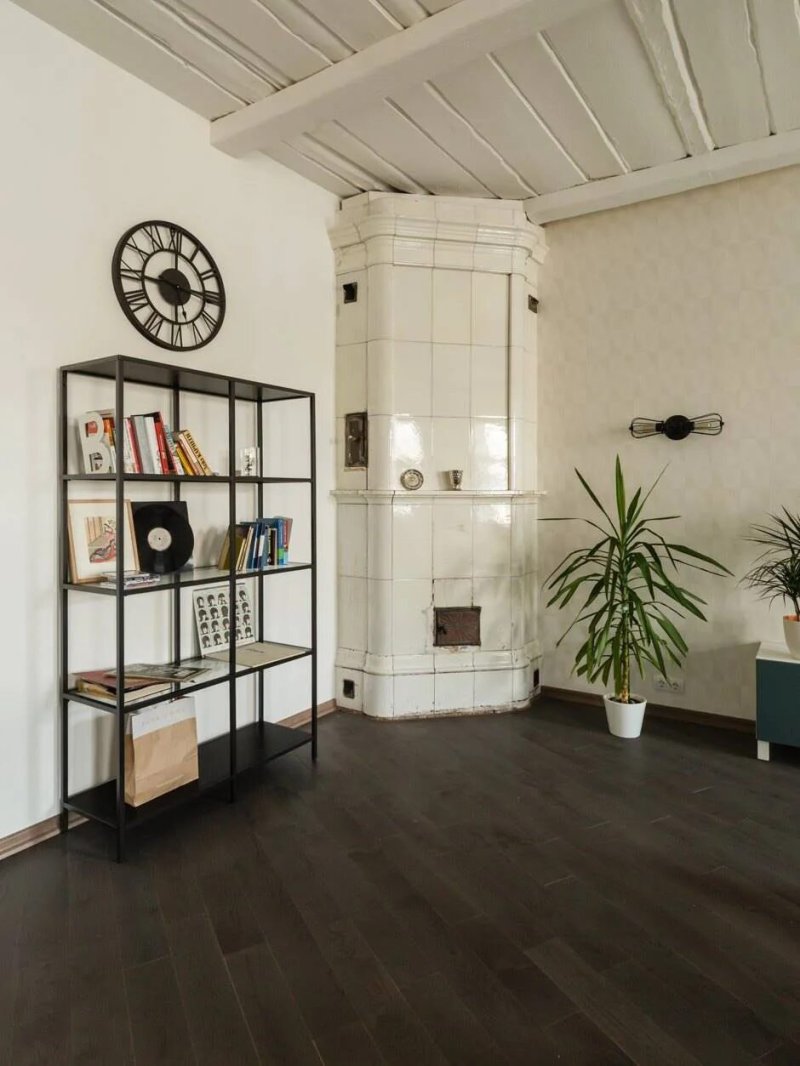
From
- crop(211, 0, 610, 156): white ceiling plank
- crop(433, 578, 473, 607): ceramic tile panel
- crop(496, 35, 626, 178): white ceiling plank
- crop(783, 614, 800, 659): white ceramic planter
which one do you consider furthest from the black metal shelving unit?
crop(783, 614, 800, 659): white ceramic planter

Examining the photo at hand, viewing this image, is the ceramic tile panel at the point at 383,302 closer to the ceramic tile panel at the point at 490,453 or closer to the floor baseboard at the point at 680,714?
the ceramic tile panel at the point at 490,453

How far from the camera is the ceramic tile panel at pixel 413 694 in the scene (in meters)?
3.67

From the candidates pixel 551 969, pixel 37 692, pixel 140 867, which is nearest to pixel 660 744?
pixel 551 969

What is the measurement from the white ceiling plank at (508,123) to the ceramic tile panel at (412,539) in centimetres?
180

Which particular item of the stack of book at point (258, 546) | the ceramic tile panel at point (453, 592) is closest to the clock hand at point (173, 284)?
the stack of book at point (258, 546)

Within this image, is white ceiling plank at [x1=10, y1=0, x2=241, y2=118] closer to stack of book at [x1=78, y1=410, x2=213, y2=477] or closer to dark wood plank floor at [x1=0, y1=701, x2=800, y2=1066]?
stack of book at [x1=78, y1=410, x2=213, y2=477]

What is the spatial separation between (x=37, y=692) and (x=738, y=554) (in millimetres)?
3281

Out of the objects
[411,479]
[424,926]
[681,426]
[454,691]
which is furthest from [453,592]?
[424,926]

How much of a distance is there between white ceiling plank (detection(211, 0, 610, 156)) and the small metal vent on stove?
243cm

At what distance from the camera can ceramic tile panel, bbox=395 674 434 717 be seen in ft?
12.0

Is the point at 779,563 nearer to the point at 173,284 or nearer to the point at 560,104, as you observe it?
the point at 560,104

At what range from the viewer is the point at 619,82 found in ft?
9.02

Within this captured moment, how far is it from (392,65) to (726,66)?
4.38ft

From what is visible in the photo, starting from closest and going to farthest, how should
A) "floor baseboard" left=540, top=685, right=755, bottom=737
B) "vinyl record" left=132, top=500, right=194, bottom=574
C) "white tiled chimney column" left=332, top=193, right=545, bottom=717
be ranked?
"vinyl record" left=132, top=500, right=194, bottom=574, "floor baseboard" left=540, top=685, right=755, bottom=737, "white tiled chimney column" left=332, top=193, right=545, bottom=717
